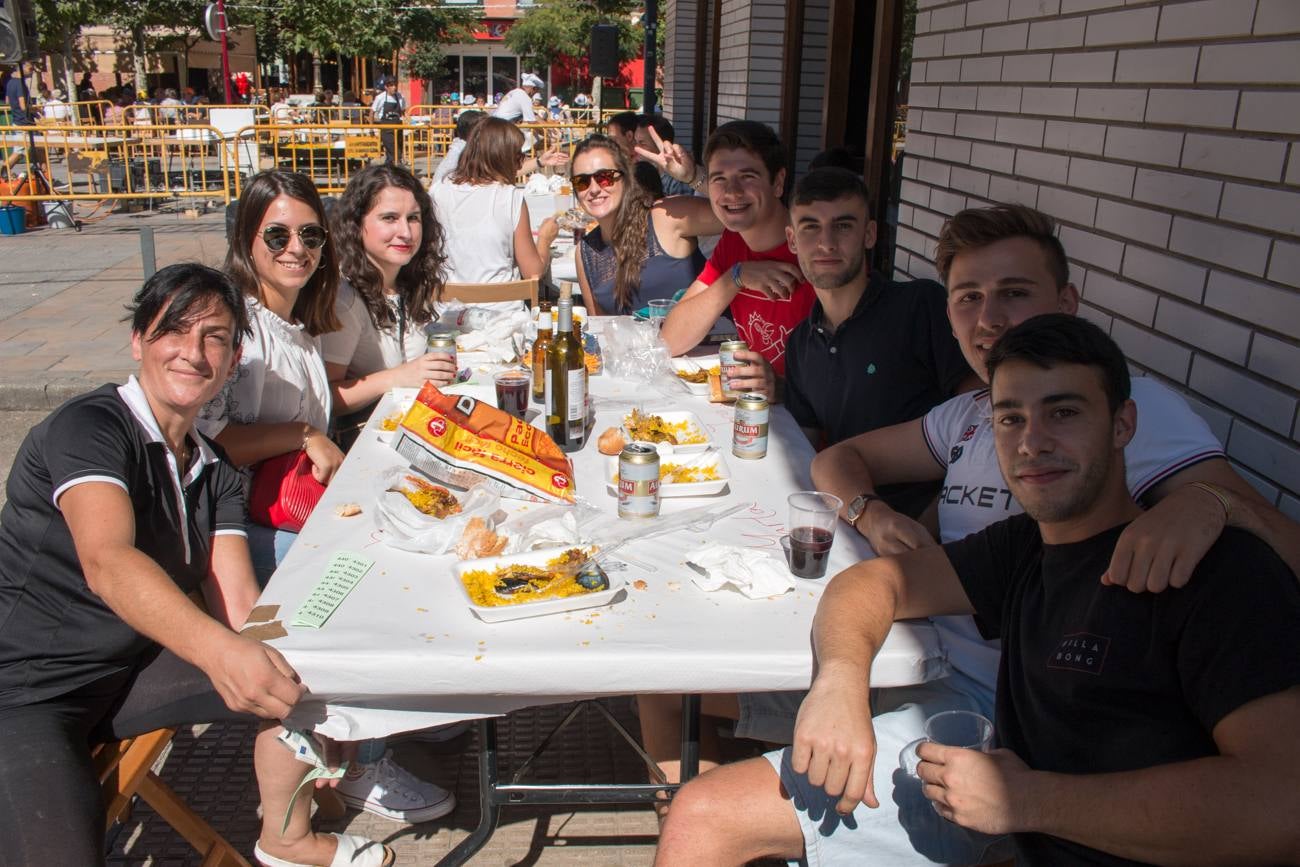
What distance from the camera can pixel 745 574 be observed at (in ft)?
6.94

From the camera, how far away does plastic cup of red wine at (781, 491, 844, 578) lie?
2191 mm

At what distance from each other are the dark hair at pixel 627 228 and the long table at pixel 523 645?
9.81 feet

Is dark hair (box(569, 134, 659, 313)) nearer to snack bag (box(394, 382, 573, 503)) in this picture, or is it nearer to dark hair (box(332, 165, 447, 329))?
dark hair (box(332, 165, 447, 329))

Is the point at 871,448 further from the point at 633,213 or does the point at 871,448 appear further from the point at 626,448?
the point at 633,213

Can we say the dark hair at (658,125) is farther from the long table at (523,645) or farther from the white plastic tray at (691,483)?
the long table at (523,645)

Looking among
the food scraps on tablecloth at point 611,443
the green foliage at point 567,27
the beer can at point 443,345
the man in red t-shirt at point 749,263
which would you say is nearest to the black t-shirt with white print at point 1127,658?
the food scraps on tablecloth at point 611,443

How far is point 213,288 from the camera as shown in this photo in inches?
99.8

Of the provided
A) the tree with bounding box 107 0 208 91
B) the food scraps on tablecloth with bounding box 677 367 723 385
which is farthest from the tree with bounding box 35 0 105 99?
the food scraps on tablecloth with bounding box 677 367 723 385

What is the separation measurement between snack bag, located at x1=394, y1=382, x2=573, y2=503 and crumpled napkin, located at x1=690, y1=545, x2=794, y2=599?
0.54 m

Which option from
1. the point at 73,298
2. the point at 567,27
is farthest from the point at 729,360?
the point at 567,27

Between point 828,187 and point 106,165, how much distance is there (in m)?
14.9

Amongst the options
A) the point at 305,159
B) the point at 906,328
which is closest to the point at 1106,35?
the point at 906,328

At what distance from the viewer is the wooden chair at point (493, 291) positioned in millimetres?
5246

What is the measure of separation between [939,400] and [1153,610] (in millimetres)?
1591
